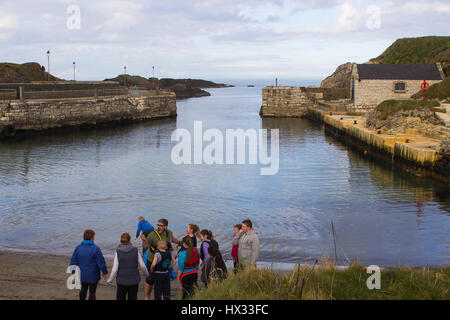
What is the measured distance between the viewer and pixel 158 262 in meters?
8.01

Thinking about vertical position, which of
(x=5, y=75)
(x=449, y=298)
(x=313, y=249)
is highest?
(x=5, y=75)

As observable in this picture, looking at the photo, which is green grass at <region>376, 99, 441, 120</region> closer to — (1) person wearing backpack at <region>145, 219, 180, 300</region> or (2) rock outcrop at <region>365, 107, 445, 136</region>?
(2) rock outcrop at <region>365, 107, 445, 136</region>

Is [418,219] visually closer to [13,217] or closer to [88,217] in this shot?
[88,217]

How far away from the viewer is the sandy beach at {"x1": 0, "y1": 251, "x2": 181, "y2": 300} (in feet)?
29.0

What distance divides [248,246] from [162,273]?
5.28 feet

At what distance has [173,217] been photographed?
16.6m

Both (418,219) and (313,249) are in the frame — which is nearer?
(313,249)

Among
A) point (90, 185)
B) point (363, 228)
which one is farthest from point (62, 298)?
point (90, 185)

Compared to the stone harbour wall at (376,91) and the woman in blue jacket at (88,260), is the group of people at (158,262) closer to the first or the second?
the woman in blue jacket at (88,260)

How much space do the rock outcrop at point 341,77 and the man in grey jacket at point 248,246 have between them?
5939 centimetres

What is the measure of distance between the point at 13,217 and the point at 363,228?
34.9 feet

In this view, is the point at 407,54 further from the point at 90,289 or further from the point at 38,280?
the point at 90,289

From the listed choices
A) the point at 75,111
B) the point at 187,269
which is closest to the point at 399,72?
the point at 75,111

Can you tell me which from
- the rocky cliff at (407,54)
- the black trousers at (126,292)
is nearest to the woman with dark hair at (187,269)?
the black trousers at (126,292)
